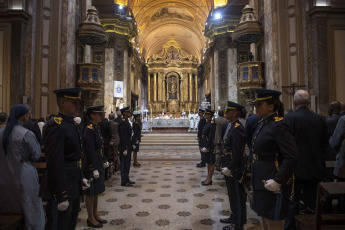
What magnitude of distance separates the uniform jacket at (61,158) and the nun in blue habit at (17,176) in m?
0.45

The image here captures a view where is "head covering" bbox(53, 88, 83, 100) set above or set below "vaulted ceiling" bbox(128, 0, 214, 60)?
below

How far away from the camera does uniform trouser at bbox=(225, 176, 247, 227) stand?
360cm

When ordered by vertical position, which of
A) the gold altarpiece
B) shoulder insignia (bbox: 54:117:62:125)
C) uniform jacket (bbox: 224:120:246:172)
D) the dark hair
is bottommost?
uniform jacket (bbox: 224:120:246:172)

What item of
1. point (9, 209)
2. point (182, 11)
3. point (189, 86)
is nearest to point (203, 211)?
point (9, 209)

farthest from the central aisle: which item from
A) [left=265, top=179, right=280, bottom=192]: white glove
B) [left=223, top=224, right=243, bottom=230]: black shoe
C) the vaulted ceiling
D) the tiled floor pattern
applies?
the vaulted ceiling

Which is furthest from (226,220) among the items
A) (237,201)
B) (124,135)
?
(124,135)

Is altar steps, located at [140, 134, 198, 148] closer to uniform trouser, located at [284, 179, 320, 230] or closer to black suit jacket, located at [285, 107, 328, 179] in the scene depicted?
uniform trouser, located at [284, 179, 320, 230]

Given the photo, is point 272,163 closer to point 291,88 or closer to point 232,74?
point 291,88

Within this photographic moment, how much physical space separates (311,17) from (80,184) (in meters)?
9.38

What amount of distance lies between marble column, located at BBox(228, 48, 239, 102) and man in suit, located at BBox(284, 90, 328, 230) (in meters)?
14.7

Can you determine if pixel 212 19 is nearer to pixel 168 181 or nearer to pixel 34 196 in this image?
pixel 168 181

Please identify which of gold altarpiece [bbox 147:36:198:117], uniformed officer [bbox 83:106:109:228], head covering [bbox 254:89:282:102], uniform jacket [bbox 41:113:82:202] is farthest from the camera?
gold altarpiece [bbox 147:36:198:117]

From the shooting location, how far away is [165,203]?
15.8 ft

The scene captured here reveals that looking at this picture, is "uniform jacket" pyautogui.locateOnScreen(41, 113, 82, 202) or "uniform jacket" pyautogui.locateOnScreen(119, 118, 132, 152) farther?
"uniform jacket" pyautogui.locateOnScreen(119, 118, 132, 152)
